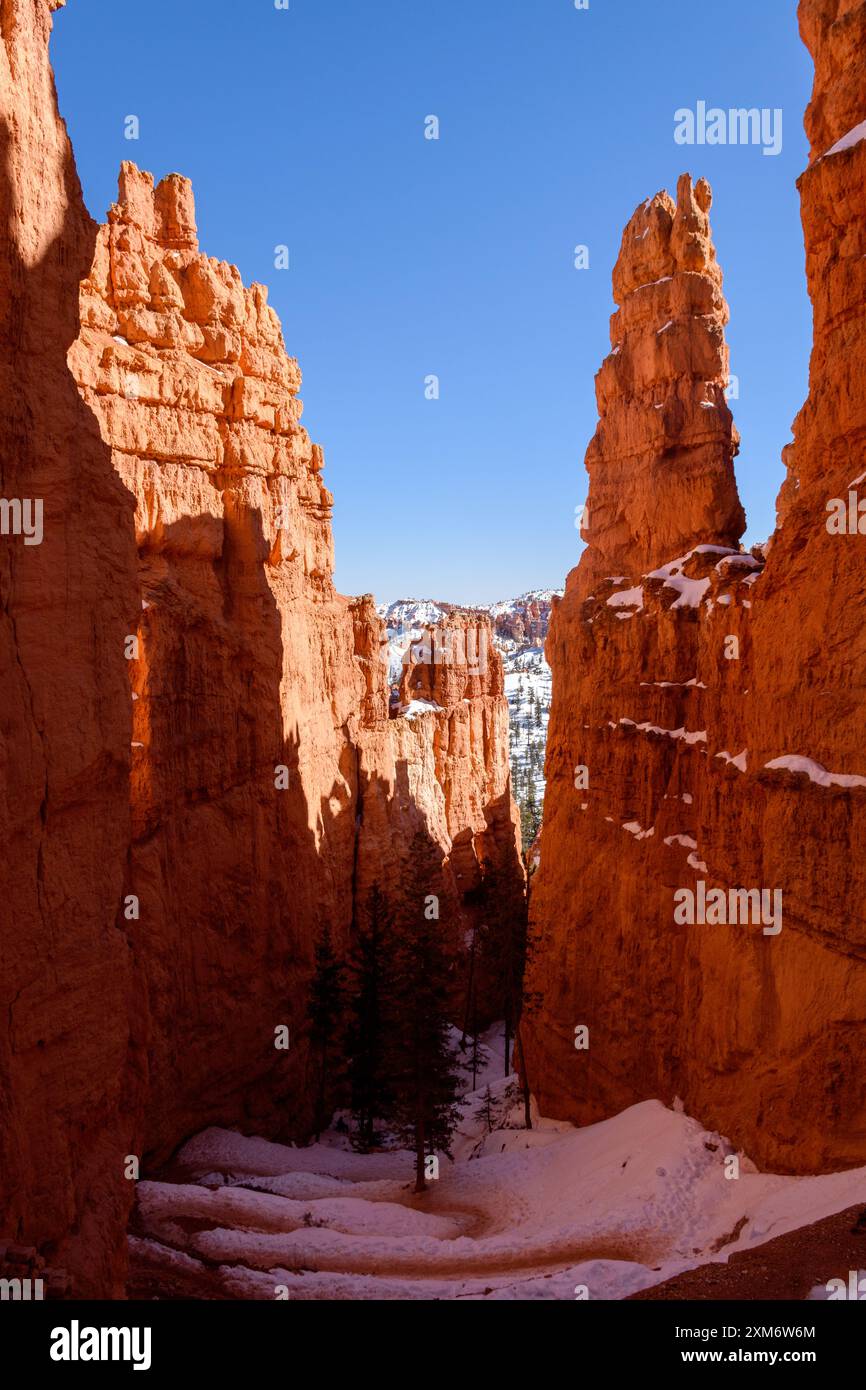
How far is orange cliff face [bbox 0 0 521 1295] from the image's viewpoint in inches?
387

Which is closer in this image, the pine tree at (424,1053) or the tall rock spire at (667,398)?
the tall rock spire at (667,398)

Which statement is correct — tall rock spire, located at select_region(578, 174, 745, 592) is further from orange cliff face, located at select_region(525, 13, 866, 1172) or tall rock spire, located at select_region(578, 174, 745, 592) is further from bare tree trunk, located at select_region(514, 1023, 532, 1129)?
bare tree trunk, located at select_region(514, 1023, 532, 1129)

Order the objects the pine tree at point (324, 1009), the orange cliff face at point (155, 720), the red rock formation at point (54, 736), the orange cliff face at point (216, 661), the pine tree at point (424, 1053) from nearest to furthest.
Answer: the red rock formation at point (54, 736) < the orange cliff face at point (155, 720) < the orange cliff face at point (216, 661) < the pine tree at point (424, 1053) < the pine tree at point (324, 1009)

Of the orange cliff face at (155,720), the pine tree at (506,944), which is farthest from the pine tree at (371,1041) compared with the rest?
the pine tree at (506,944)

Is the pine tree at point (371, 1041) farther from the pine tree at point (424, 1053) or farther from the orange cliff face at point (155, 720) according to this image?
the pine tree at point (424, 1053)

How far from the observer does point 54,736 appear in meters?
10.2

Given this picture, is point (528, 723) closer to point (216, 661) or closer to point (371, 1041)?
point (371, 1041)

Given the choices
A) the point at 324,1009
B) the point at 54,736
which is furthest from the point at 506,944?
the point at 54,736

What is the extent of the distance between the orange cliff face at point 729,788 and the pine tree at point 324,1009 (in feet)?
21.2

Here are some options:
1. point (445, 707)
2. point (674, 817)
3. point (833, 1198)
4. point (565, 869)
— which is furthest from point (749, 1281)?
point (445, 707)

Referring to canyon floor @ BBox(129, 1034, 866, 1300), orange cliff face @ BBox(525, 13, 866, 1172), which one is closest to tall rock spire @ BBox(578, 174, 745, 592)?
orange cliff face @ BBox(525, 13, 866, 1172)

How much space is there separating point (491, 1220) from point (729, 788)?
11.2m

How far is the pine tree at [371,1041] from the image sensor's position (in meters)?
28.0
